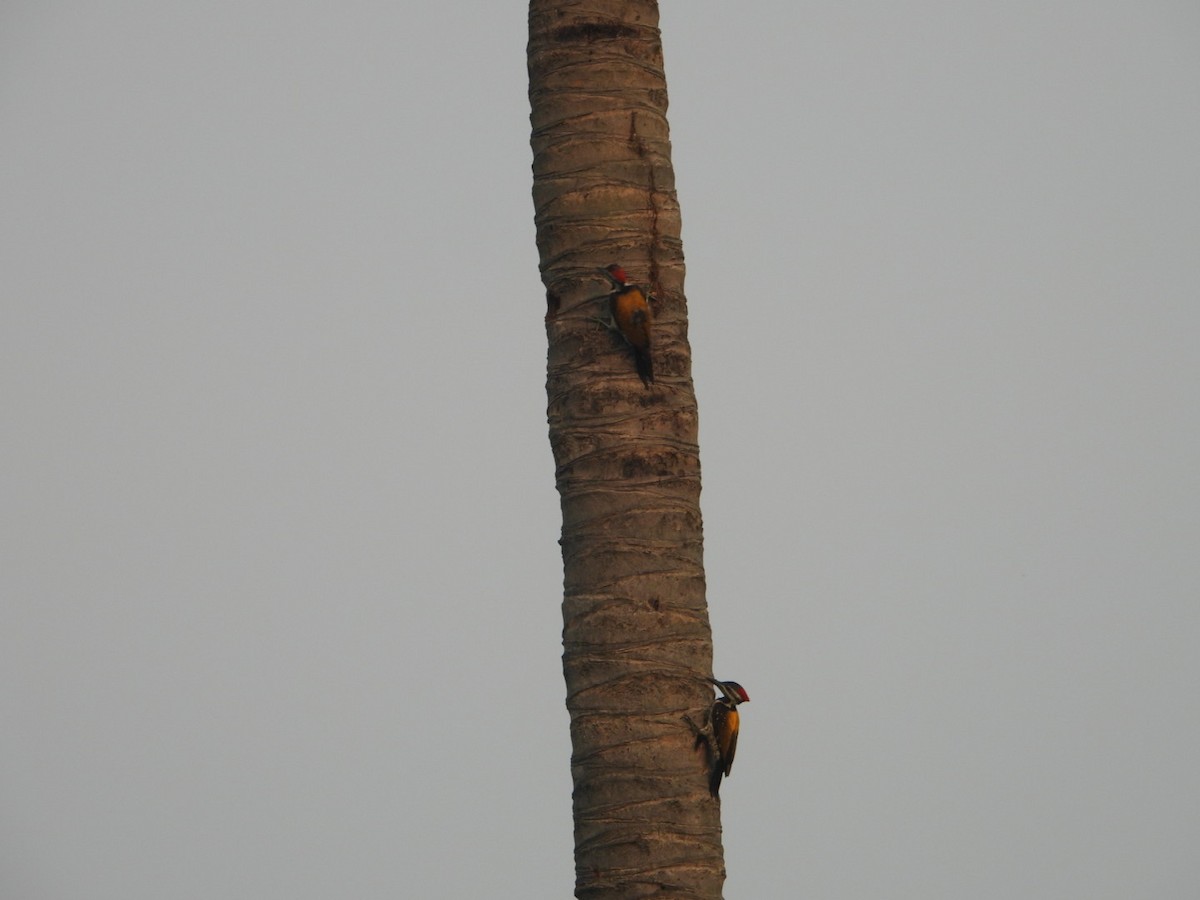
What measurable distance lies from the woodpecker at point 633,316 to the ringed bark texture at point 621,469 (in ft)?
0.20

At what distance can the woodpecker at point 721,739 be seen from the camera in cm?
834

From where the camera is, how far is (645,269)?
8688mm

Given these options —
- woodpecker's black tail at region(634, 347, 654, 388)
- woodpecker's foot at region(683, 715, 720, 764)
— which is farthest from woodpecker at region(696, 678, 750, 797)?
woodpecker's black tail at region(634, 347, 654, 388)

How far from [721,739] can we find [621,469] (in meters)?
1.28

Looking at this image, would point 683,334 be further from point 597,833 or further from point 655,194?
point 597,833

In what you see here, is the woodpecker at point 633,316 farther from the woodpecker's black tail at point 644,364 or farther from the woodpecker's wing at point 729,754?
the woodpecker's wing at point 729,754

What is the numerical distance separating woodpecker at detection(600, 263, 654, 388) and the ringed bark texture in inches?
2.4

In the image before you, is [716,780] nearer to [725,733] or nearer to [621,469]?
[725,733]

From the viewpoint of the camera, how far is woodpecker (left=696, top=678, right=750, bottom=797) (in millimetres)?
8344

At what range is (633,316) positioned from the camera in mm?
8398

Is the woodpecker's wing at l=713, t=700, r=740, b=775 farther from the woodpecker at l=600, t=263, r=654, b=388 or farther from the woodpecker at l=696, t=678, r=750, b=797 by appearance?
the woodpecker at l=600, t=263, r=654, b=388

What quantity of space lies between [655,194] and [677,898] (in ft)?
10.6

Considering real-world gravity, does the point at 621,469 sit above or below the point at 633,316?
below

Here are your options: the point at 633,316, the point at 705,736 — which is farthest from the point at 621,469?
the point at 705,736
